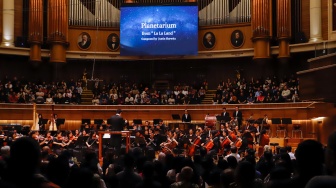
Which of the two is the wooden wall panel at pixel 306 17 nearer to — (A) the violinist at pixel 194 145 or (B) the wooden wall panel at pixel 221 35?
(B) the wooden wall panel at pixel 221 35

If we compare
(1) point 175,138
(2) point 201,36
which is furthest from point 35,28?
(1) point 175,138

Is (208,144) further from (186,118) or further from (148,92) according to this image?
(148,92)

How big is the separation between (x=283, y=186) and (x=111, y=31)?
24068mm

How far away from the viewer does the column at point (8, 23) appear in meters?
25.7

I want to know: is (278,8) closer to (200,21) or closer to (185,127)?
(200,21)

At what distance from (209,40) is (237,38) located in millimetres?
1386

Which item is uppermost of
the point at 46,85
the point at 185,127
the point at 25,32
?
the point at 25,32

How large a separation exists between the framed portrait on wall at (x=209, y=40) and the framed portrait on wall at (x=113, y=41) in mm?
4291

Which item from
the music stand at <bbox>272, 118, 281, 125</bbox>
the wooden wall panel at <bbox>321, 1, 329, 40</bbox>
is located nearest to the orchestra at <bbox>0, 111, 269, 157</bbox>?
the music stand at <bbox>272, 118, 281, 125</bbox>

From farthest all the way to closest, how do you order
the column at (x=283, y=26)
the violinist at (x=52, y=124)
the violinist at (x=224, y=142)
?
the column at (x=283, y=26) < the violinist at (x=52, y=124) < the violinist at (x=224, y=142)

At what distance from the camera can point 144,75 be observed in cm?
2819

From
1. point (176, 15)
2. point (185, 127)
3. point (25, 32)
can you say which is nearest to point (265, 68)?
point (176, 15)

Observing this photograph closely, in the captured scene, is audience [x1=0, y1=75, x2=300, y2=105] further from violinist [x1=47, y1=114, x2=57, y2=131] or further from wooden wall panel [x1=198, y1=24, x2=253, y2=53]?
violinist [x1=47, y1=114, x2=57, y2=131]

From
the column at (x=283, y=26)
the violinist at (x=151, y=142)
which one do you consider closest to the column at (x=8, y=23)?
Answer: the violinist at (x=151, y=142)
